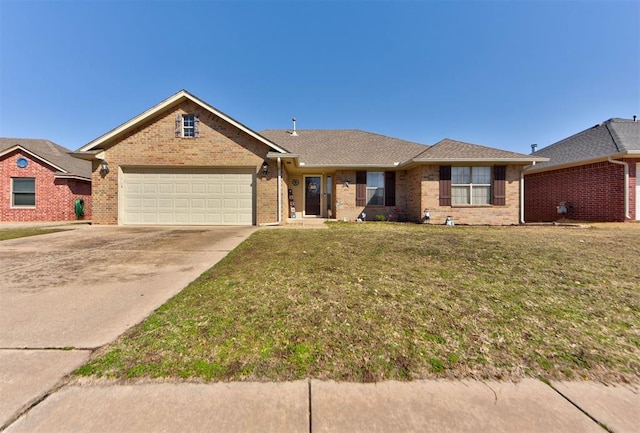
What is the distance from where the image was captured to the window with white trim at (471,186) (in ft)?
38.0

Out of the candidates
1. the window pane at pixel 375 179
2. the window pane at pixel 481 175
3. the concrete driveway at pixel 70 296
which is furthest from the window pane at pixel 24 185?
the window pane at pixel 481 175

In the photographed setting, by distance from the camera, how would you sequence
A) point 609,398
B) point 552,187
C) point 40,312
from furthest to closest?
point 552,187 → point 40,312 → point 609,398

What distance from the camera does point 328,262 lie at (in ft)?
15.0

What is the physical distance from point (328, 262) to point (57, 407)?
348cm

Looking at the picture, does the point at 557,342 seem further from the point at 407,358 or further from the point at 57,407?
Result: the point at 57,407

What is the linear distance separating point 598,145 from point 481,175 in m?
6.73

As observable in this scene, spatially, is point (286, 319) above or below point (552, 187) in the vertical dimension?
below

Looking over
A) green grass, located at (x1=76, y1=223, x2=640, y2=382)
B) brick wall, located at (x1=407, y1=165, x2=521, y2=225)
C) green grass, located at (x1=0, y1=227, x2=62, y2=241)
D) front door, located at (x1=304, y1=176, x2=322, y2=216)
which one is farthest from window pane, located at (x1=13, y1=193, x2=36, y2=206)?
brick wall, located at (x1=407, y1=165, x2=521, y2=225)

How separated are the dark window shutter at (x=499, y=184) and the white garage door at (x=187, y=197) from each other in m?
10.5

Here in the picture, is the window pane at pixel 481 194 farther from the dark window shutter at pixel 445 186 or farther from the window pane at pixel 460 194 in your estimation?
the dark window shutter at pixel 445 186

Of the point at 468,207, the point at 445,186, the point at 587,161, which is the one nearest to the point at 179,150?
the point at 445,186

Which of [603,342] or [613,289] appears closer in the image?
[603,342]

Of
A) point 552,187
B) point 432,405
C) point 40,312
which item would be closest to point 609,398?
point 432,405

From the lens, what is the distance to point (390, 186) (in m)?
13.1
